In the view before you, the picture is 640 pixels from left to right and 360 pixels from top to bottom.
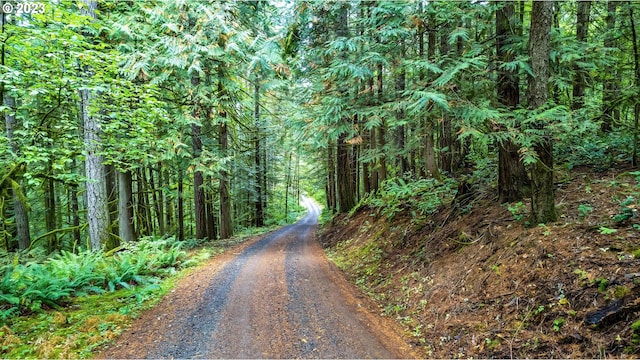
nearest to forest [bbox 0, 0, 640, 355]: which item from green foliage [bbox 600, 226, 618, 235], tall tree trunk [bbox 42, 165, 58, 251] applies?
green foliage [bbox 600, 226, 618, 235]

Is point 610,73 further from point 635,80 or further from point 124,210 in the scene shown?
point 124,210

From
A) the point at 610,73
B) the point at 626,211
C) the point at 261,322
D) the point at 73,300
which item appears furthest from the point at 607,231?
the point at 73,300

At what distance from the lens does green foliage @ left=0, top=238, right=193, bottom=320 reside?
5.19m

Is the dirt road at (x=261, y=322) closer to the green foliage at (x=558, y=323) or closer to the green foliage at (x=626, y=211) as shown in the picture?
the green foliage at (x=558, y=323)

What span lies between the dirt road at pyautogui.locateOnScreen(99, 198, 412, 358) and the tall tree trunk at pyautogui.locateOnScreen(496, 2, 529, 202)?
386 centimetres

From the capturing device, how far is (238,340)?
14.7 ft

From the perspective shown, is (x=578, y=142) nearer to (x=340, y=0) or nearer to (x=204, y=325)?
(x=340, y=0)

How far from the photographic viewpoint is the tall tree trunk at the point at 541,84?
4.71 metres

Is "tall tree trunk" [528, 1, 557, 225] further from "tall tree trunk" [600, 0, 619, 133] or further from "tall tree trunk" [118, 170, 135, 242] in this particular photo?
"tall tree trunk" [118, 170, 135, 242]

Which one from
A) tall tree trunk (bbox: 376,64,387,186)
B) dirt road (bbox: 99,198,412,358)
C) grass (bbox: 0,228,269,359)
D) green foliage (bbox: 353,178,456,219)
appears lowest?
dirt road (bbox: 99,198,412,358)

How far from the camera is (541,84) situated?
4.74 meters

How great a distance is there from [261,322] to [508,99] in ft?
20.4

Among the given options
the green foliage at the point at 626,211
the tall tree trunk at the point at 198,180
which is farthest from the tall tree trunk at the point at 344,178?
the green foliage at the point at 626,211

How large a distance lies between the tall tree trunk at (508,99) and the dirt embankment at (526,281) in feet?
1.43
